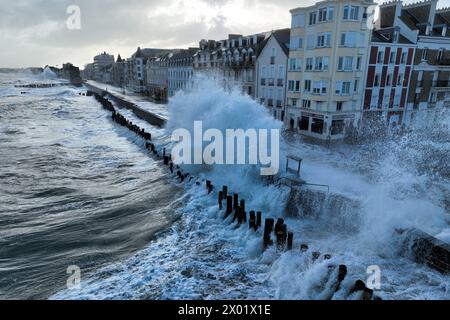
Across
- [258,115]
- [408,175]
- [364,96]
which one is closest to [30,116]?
[258,115]

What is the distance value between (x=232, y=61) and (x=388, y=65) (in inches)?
887

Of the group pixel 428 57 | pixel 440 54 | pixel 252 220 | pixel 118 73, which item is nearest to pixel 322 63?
pixel 428 57

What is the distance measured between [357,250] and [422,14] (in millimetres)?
36065

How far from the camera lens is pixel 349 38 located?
97.5ft

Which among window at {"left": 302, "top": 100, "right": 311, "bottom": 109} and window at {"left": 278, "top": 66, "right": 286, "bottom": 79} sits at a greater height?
window at {"left": 278, "top": 66, "right": 286, "bottom": 79}

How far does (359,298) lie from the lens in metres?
9.16

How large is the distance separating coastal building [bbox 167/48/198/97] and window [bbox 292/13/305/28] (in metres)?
32.3

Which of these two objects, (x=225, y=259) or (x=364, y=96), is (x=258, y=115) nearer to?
(x=225, y=259)

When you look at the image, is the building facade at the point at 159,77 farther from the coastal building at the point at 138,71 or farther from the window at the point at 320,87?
the window at the point at 320,87

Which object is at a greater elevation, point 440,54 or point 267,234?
point 440,54

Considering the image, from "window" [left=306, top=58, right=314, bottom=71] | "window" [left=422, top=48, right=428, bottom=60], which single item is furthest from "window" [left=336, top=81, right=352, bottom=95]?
"window" [left=422, top=48, right=428, bottom=60]

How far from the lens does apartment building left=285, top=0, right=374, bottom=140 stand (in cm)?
2948

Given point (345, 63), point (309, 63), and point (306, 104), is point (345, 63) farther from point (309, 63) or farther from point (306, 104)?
point (306, 104)

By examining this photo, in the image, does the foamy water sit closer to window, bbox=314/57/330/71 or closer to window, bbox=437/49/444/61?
window, bbox=314/57/330/71
